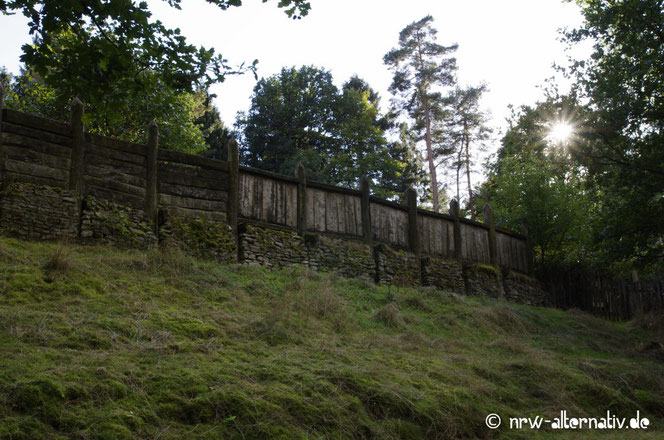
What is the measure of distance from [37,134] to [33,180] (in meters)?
0.89

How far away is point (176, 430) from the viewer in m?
4.90

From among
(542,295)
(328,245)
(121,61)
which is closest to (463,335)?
(328,245)

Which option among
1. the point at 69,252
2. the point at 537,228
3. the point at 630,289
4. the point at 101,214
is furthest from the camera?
the point at 537,228

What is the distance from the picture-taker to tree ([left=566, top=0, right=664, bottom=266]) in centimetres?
1444

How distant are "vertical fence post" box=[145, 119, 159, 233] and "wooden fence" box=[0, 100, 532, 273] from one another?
20 millimetres

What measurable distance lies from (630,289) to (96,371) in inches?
715

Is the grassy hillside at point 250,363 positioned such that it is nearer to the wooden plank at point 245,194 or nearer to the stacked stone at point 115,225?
the stacked stone at point 115,225

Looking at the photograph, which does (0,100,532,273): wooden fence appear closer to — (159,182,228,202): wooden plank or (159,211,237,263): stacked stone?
(159,182,228,202): wooden plank

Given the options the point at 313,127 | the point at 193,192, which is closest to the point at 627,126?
the point at 193,192

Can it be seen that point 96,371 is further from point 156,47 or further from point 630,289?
point 630,289

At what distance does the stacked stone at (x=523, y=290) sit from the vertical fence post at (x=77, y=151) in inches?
523

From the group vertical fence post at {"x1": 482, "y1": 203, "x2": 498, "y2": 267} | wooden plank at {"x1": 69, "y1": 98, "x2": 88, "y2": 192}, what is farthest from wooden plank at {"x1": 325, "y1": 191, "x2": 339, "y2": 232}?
vertical fence post at {"x1": 482, "y1": 203, "x2": 498, "y2": 267}

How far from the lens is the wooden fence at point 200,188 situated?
10609mm

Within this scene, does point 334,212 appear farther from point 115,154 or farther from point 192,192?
point 115,154
